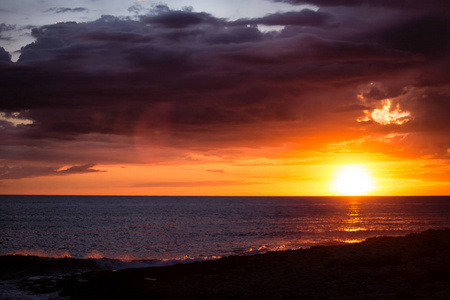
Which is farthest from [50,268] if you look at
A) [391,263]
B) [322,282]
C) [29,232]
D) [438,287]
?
[29,232]

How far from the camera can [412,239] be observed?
106 feet

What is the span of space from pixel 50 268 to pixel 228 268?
14.3m

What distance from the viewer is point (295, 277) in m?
24.5

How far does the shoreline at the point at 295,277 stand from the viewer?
2133 centimetres

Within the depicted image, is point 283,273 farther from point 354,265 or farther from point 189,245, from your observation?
point 189,245

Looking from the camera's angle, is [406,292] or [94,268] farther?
[94,268]

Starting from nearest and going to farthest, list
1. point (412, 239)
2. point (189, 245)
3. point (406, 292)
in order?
1. point (406, 292)
2. point (412, 239)
3. point (189, 245)

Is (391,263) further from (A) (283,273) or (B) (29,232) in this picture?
(B) (29,232)

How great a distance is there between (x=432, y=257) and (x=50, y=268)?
87.8ft

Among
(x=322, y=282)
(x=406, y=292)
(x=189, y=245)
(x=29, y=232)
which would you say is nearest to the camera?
(x=406, y=292)

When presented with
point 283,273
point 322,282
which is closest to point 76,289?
point 283,273

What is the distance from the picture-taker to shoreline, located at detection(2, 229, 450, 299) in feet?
70.0

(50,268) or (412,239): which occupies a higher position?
(412,239)

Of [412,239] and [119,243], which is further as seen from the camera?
[119,243]
